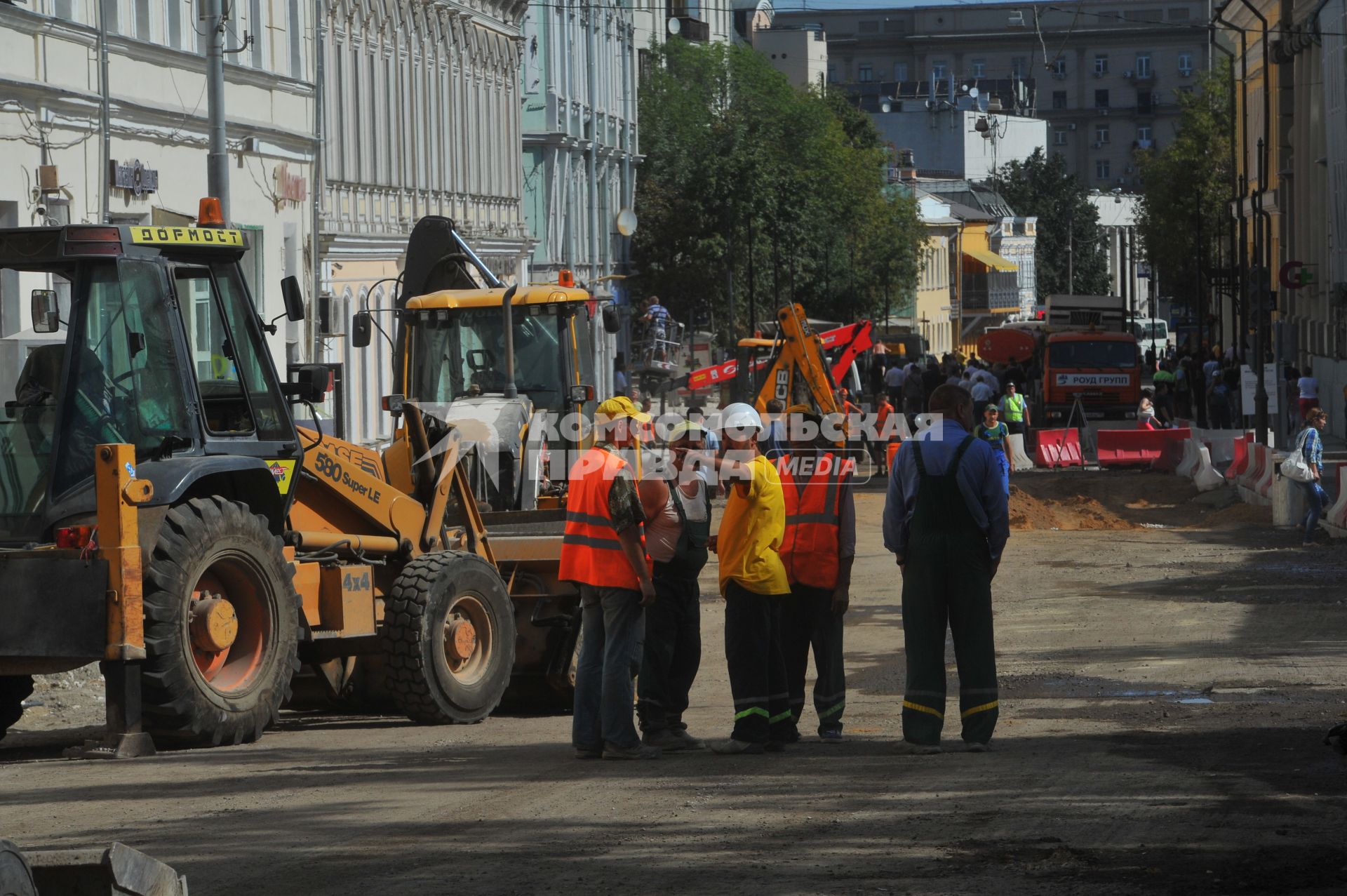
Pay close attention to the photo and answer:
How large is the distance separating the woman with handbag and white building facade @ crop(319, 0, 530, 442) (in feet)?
39.3

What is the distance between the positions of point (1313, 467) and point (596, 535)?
54.6ft

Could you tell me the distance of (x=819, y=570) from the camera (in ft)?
35.6

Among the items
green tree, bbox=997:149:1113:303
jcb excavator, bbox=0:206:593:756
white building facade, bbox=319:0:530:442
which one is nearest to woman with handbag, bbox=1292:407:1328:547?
white building facade, bbox=319:0:530:442

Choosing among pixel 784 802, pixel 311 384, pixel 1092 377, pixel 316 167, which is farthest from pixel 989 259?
pixel 784 802

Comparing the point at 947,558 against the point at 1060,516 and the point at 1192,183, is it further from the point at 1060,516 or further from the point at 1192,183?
the point at 1192,183

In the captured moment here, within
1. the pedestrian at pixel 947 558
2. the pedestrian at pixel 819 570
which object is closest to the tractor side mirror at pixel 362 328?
the pedestrian at pixel 819 570

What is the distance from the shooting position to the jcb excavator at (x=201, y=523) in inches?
408

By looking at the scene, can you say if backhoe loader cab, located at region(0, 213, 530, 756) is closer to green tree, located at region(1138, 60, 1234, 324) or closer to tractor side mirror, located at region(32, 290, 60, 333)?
tractor side mirror, located at region(32, 290, 60, 333)

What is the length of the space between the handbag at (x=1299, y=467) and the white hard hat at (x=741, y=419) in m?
15.6

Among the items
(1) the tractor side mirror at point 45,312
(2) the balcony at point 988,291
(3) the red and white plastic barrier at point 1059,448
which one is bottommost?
(3) the red and white plastic barrier at point 1059,448

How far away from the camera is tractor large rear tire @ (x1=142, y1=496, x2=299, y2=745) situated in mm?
10461

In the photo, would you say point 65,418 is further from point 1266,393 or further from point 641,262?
point 641,262

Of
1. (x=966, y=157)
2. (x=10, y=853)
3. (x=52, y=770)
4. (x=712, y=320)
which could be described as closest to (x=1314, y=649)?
(x=52, y=770)

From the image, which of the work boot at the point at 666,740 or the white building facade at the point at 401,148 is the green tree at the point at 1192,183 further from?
the work boot at the point at 666,740
